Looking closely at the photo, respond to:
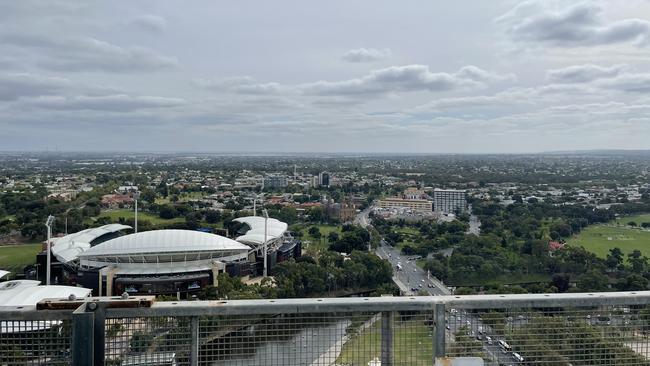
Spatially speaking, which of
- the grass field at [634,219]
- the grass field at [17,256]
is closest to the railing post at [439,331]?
the grass field at [17,256]

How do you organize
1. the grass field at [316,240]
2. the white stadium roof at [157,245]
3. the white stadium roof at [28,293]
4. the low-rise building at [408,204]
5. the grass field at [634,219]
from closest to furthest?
the white stadium roof at [28,293]
the white stadium roof at [157,245]
the grass field at [316,240]
the grass field at [634,219]
the low-rise building at [408,204]

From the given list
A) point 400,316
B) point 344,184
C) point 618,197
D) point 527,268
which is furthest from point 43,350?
point 344,184

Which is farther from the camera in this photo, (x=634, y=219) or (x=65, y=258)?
(x=634, y=219)

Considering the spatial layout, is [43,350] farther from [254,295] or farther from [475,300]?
[254,295]

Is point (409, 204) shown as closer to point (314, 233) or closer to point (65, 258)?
point (314, 233)

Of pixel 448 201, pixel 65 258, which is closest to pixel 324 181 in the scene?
pixel 448 201

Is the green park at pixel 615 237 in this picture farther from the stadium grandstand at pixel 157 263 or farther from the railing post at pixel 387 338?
the railing post at pixel 387 338

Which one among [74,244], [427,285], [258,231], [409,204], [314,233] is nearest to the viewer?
[427,285]
